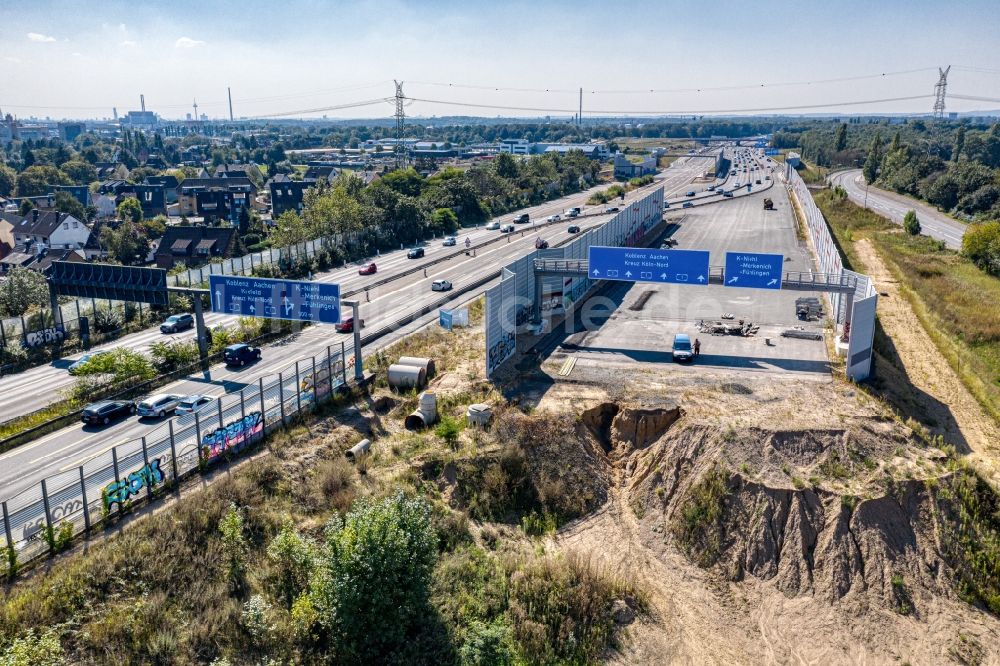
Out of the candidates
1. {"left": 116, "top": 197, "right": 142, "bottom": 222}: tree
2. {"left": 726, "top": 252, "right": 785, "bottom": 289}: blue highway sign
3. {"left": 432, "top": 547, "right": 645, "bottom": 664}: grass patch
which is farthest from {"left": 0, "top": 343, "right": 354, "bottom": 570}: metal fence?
{"left": 116, "top": 197, "right": 142, "bottom": 222}: tree

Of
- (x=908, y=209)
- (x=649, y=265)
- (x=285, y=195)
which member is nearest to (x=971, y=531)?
(x=649, y=265)

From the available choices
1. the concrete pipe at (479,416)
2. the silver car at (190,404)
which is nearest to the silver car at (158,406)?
the silver car at (190,404)

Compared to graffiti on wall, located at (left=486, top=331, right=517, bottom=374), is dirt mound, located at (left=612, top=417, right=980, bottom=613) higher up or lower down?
lower down

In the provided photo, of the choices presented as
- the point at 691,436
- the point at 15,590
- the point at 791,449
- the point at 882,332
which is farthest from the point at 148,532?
the point at 882,332

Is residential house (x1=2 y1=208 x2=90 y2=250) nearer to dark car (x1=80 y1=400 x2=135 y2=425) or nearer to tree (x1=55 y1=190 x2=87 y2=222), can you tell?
tree (x1=55 y1=190 x2=87 y2=222)

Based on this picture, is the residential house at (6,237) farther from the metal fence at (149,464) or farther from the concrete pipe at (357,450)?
the concrete pipe at (357,450)
